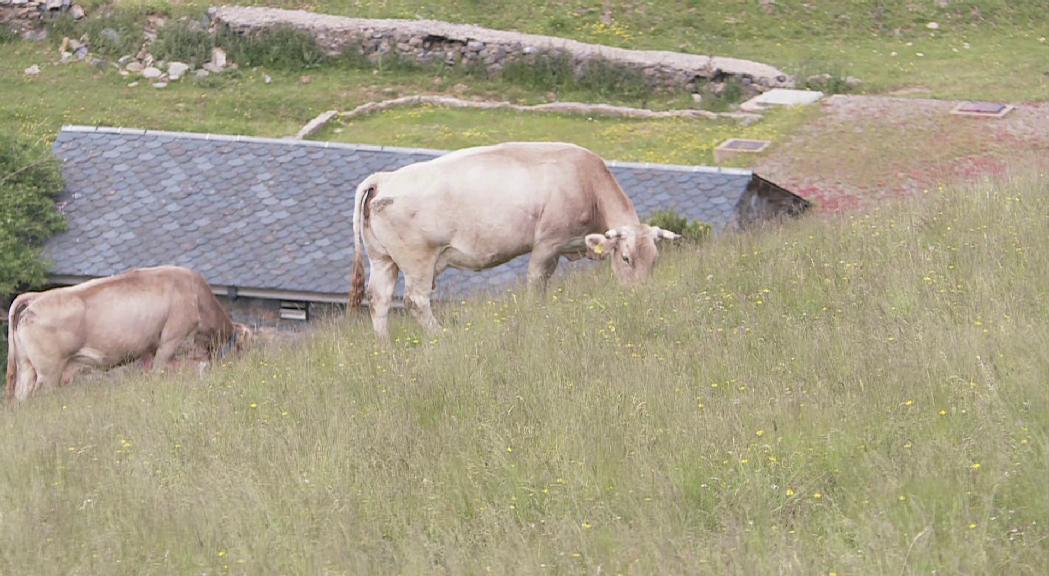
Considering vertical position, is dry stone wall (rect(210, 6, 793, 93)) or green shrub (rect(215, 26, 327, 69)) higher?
dry stone wall (rect(210, 6, 793, 93))

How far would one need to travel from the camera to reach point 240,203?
23.6 meters

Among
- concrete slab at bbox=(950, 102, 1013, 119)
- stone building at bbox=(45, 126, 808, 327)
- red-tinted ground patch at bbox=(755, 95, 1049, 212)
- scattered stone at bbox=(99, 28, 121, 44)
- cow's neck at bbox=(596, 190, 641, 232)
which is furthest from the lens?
scattered stone at bbox=(99, 28, 121, 44)

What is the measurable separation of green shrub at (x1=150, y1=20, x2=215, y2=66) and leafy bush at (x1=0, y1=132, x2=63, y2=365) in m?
13.1

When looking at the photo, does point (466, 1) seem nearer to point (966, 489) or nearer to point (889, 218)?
point (889, 218)

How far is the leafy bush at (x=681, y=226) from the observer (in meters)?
18.5

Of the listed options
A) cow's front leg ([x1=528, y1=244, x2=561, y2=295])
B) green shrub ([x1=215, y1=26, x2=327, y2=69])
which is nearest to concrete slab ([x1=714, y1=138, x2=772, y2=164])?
cow's front leg ([x1=528, y1=244, x2=561, y2=295])

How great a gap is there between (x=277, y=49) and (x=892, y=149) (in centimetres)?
1803

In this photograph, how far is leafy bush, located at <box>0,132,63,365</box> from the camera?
2184cm

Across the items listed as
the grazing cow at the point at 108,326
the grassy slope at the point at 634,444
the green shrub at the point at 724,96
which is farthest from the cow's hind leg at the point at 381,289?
the green shrub at the point at 724,96

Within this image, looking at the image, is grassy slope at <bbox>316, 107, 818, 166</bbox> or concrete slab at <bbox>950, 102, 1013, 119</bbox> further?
grassy slope at <bbox>316, 107, 818, 166</bbox>

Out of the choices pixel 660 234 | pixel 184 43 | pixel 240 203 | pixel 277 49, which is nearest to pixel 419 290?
pixel 660 234

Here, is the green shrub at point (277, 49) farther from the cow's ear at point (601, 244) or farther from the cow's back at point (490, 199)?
the cow's ear at point (601, 244)

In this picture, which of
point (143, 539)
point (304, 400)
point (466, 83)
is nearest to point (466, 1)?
point (466, 83)

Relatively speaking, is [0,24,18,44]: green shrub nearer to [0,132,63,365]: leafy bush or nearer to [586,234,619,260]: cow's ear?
[0,132,63,365]: leafy bush
